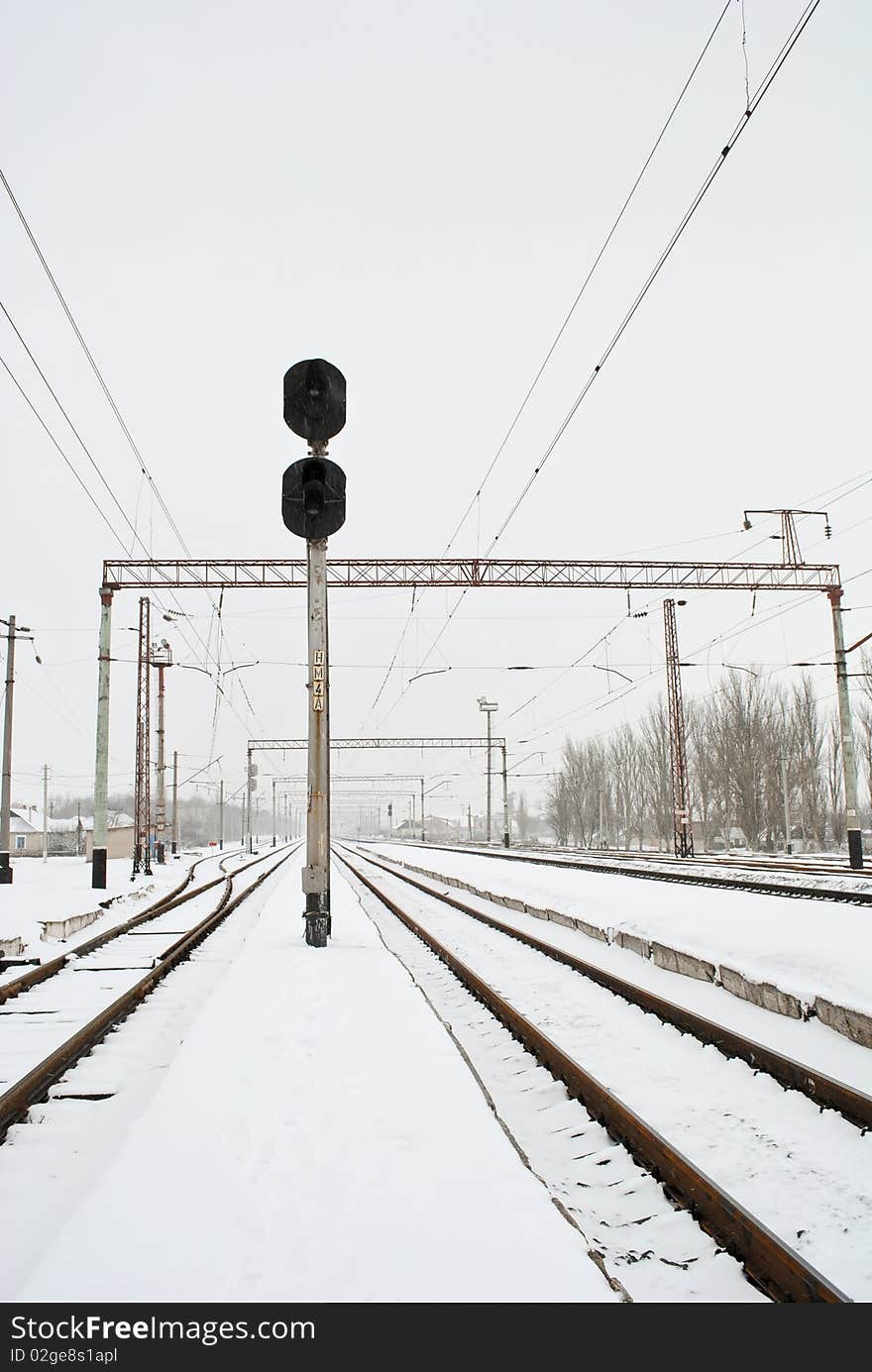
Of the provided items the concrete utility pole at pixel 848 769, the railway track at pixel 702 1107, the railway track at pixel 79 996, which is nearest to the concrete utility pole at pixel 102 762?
the railway track at pixel 79 996

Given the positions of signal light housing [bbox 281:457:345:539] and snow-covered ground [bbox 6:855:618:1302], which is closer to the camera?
snow-covered ground [bbox 6:855:618:1302]

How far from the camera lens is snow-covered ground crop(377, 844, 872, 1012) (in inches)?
327

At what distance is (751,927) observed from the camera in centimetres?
1127

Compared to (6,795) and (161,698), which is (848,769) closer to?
(6,795)

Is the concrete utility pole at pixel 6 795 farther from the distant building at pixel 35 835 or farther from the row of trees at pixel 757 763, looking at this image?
the distant building at pixel 35 835

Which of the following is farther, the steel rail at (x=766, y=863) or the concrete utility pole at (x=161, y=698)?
the concrete utility pole at (x=161, y=698)

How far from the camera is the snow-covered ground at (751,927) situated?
830 centimetres

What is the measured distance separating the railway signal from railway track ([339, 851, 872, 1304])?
91.3 inches

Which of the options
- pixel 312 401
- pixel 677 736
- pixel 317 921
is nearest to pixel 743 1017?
Answer: pixel 317 921

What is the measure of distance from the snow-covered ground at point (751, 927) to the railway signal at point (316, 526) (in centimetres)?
469

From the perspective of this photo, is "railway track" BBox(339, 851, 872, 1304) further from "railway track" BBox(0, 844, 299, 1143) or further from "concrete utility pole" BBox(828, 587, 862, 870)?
"concrete utility pole" BBox(828, 587, 862, 870)

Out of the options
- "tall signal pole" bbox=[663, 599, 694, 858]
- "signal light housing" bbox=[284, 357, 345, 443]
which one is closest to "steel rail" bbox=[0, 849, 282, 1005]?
"signal light housing" bbox=[284, 357, 345, 443]

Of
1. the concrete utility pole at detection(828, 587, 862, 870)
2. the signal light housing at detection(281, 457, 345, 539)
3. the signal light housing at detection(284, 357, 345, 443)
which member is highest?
the signal light housing at detection(284, 357, 345, 443)
